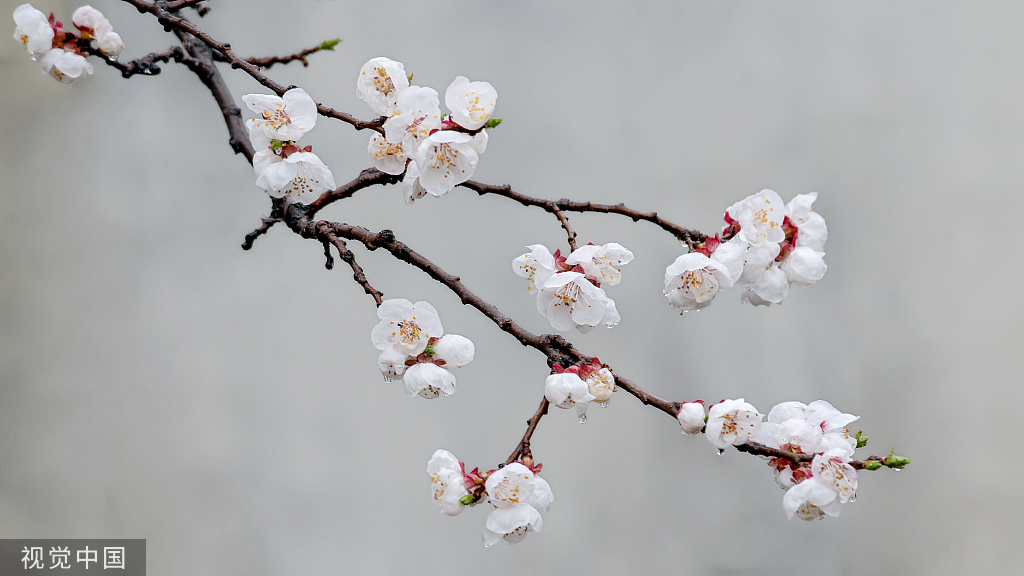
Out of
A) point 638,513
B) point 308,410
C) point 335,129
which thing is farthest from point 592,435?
point 335,129

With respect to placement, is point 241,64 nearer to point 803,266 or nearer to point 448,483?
point 448,483

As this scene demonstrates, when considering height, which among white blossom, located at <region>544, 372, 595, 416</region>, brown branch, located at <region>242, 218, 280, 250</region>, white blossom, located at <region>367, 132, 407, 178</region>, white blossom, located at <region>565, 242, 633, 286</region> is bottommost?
white blossom, located at <region>544, 372, 595, 416</region>

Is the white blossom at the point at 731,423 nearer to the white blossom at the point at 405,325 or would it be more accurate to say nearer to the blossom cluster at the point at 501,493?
the blossom cluster at the point at 501,493

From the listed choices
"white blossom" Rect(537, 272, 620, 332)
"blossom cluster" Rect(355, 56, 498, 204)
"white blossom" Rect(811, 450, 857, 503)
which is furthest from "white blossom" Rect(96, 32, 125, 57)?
"white blossom" Rect(811, 450, 857, 503)

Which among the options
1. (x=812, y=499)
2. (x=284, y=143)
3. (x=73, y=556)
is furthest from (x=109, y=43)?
(x=73, y=556)

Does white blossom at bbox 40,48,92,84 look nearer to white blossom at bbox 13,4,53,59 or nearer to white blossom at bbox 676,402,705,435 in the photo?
white blossom at bbox 13,4,53,59

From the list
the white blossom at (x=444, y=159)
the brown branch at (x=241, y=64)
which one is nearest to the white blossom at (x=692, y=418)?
the white blossom at (x=444, y=159)
